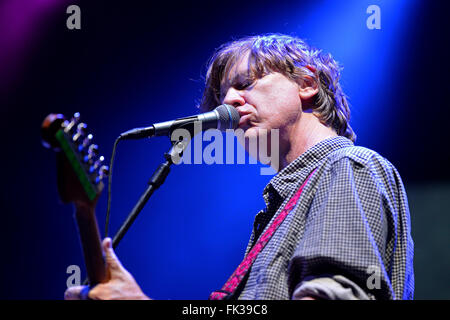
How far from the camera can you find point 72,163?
4.13 ft

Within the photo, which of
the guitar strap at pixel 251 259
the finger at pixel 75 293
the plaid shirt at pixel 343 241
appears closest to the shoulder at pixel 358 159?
the plaid shirt at pixel 343 241

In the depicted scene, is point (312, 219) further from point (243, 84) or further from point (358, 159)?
point (243, 84)

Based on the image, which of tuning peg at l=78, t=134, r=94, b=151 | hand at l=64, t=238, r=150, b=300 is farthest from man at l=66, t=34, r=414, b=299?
tuning peg at l=78, t=134, r=94, b=151

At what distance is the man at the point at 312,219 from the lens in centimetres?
117

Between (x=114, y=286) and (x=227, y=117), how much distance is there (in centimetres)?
84

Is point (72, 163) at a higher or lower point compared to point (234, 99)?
lower

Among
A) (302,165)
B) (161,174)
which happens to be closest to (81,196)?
(161,174)

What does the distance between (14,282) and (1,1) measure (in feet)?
5.59

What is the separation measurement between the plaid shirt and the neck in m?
0.48

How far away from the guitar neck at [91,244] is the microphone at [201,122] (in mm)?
412

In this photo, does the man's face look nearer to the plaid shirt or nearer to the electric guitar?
the plaid shirt

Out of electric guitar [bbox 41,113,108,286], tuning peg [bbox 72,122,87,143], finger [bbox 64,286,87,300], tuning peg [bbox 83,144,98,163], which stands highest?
tuning peg [bbox 72,122,87,143]

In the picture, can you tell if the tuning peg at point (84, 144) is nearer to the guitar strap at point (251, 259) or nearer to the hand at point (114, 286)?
the hand at point (114, 286)

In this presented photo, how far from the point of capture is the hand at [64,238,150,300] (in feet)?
4.04
